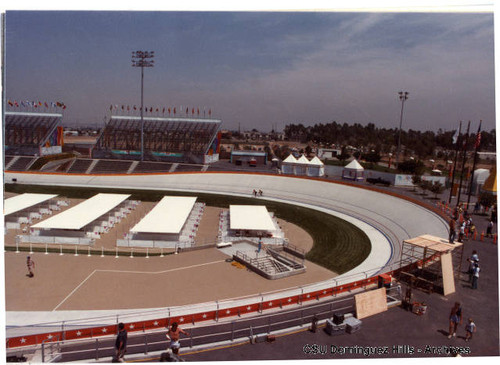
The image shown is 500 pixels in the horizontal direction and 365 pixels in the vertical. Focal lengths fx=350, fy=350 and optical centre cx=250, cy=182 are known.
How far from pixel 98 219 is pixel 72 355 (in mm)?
24345

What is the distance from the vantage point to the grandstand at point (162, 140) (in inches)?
2835

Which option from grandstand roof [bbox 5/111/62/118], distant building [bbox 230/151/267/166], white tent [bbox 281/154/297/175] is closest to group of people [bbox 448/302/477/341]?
white tent [bbox 281/154/297/175]

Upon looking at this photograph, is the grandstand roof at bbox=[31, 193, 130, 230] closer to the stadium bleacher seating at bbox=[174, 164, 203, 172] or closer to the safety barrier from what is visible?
the safety barrier

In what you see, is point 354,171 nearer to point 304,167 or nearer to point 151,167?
point 304,167

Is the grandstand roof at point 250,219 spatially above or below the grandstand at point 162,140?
below

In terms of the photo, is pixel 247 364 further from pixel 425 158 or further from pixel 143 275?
pixel 425 158

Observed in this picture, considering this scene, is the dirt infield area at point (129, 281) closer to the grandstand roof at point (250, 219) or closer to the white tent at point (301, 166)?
the grandstand roof at point (250, 219)

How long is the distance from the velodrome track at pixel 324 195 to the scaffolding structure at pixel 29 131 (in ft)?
58.5

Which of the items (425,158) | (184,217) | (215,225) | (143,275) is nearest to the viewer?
(143,275)

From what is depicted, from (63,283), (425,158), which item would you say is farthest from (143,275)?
(425,158)

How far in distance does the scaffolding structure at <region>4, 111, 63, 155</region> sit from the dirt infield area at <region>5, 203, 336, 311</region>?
5424 centimetres

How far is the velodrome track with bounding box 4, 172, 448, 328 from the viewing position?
1189 inches

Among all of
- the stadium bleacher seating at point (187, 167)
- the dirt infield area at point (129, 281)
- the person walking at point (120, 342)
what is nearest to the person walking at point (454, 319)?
the dirt infield area at point (129, 281)

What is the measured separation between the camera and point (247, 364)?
10.5 meters
